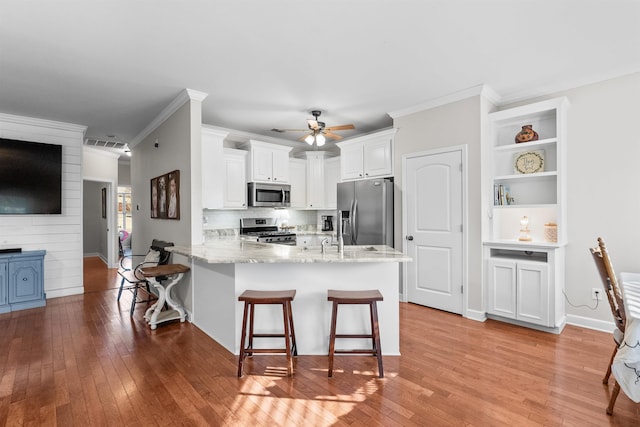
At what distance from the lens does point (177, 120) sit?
4.03 meters

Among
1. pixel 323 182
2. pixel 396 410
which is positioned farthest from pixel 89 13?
pixel 323 182

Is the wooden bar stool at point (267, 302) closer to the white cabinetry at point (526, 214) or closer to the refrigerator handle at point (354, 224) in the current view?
the refrigerator handle at point (354, 224)

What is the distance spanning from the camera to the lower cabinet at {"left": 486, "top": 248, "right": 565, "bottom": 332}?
3.23 m

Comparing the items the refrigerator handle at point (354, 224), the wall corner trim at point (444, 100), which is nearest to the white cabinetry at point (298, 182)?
the refrigerator handle at point (354, 224)

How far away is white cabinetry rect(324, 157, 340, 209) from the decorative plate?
9.85 feet

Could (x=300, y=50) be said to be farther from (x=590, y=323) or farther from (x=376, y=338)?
(x=590, y=323)

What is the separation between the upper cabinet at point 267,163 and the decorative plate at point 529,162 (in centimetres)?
355

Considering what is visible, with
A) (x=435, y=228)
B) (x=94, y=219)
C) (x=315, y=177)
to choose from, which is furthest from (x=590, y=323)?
(x=94, y=219)

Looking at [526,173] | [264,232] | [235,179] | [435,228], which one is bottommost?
[264,232]

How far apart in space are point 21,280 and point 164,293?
2248 millimetres

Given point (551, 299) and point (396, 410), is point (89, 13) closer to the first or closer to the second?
point (396, 410)

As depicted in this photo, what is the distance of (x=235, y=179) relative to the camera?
523cm

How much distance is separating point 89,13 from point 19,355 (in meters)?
2.94

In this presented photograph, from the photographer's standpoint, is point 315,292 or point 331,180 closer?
point 315,292
